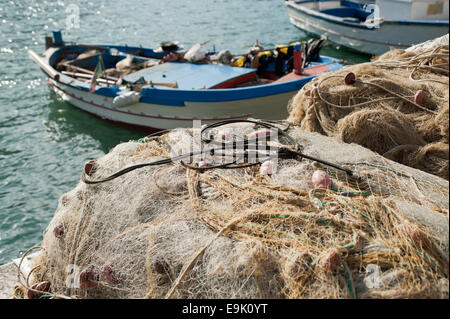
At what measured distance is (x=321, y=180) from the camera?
297 cm

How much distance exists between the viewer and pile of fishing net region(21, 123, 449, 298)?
238cm

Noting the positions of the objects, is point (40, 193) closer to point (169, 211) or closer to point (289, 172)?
point (169, 211)

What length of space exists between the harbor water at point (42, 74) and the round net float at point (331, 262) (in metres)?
5.25

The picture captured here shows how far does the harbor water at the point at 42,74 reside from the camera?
7.32m

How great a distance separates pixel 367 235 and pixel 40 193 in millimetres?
6500

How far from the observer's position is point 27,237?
636cm

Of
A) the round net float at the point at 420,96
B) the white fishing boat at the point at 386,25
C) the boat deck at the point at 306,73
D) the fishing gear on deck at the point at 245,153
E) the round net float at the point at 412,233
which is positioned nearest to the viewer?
the round net float at the point at 412,233

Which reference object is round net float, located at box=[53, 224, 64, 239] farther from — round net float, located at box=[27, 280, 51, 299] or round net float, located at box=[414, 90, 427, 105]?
round net float, located at box=[414, 90, 427, 105]

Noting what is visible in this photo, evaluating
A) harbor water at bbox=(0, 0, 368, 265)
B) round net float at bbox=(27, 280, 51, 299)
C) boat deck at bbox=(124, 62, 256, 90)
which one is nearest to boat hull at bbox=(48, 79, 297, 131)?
harbor water at bbox=(0, 0, 368, 265)

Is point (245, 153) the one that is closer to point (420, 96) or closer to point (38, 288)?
point (420, 96)

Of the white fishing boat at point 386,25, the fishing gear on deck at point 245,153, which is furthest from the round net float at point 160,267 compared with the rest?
the white fishing boat at point 386,25

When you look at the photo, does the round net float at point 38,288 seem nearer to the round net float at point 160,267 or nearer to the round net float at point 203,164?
the round net float at point 160,267

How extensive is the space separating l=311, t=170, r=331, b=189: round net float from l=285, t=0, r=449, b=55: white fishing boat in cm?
1176
